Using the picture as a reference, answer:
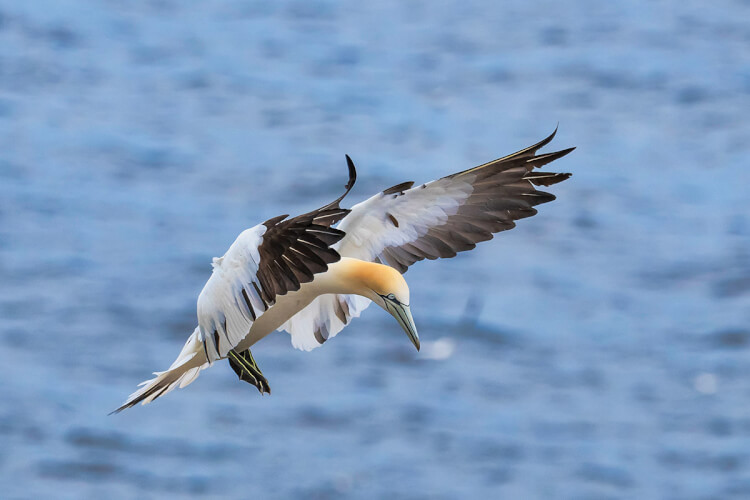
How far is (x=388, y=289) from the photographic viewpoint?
8.03 m

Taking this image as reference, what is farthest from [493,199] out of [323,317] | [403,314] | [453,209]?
[323,317]

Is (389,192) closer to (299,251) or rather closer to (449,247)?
(449,247)

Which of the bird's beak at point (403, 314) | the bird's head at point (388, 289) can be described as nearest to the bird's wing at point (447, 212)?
the bird's head at point (388, 289)

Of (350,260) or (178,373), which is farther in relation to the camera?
(178,373)

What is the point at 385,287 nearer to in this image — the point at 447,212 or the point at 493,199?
the point at 447,212

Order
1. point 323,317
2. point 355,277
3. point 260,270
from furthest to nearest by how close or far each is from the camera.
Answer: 1. point 323,317
2. point 355,277
3. point 260,270

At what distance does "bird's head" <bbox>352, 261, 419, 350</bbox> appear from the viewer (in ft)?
26.2

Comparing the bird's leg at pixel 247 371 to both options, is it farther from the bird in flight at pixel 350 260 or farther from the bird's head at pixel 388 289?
the bird's head at pixel 388 289

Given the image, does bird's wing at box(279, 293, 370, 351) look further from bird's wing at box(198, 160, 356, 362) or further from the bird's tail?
bird's wing at box(198, 160, 356, 362)

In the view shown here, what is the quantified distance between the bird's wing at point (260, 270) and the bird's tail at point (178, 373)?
1.70 feet

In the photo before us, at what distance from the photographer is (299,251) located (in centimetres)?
754

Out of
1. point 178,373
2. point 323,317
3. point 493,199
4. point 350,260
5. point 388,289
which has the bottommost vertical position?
point 388,289

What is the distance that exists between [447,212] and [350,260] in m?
0.90

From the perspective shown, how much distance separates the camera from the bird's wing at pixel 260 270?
7.51 metres
